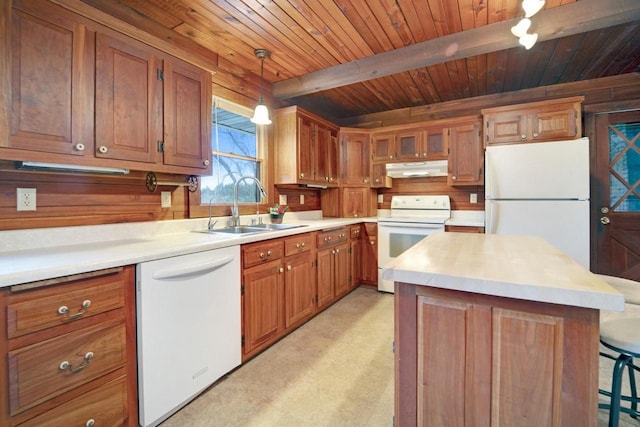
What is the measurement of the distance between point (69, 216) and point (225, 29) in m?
1.68

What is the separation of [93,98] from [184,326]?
1266 millimetres

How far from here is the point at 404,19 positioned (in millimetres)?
2117

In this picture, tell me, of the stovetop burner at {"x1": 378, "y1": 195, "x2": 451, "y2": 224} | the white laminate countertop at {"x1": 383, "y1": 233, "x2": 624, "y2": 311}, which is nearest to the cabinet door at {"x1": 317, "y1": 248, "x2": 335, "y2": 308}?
the stovetop burner at {"x1": 378, "y1": 195, "x2": 451, "y2": 224}

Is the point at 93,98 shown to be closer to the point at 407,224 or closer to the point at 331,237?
the point at 331,237

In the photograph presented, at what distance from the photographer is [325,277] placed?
9.57 ft

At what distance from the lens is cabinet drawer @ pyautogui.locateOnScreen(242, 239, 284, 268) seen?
1.94 meters

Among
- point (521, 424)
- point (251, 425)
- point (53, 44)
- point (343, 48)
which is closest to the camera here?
point (521, 424)

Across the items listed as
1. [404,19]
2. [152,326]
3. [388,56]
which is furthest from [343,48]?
[152,326]

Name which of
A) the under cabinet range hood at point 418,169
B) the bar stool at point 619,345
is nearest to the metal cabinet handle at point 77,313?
the bar stool at point 619,345

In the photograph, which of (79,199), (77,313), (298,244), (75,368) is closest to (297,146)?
(298,244)

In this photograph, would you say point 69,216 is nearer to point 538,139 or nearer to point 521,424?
point 521,424

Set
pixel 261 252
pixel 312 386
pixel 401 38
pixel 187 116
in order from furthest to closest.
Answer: pixel 401 38 < pixel 261 252 < pixel 187 116 < pixel 312 386

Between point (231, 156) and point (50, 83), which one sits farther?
point (231, 156)

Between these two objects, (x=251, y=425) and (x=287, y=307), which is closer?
(x=251, y=425)
